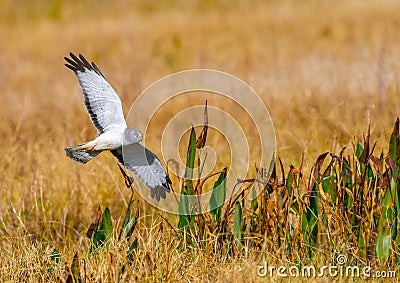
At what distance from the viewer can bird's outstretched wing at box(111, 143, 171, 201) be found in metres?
3.14

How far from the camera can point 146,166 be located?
3.19 m

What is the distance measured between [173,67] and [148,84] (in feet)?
4.70

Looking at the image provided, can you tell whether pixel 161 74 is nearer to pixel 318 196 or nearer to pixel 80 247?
pixel 80 247

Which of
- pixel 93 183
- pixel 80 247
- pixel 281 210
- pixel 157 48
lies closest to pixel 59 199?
pixel 93 183

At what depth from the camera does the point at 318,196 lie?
306cm

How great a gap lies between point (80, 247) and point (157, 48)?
5755mm

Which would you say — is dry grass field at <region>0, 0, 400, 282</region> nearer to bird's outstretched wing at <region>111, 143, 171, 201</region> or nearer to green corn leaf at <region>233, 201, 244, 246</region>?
green corn leaf at <region>233, 201, 244, 246</region>

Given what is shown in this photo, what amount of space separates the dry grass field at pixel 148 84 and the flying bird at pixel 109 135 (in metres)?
0.22

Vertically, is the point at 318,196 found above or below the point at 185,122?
below

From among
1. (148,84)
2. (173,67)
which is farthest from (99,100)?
(173,67)

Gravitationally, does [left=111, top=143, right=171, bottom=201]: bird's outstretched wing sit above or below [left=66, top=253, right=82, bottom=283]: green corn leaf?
above

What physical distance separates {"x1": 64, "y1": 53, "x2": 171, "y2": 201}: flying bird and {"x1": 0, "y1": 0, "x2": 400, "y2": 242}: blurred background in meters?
0.65

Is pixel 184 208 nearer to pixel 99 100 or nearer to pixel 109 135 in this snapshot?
pixel 109 135

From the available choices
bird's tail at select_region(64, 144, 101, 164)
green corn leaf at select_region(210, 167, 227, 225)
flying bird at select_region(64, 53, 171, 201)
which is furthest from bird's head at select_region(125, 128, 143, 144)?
green corn leaf at select_region(210, 167, 227, 225)
